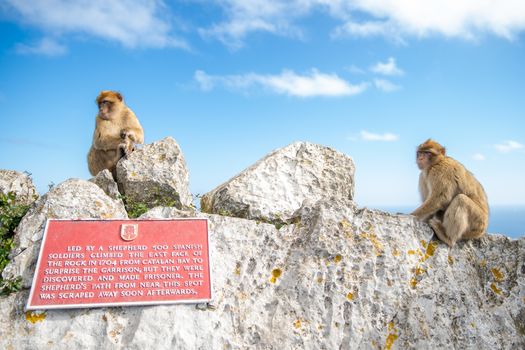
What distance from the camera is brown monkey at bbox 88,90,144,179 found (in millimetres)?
8109

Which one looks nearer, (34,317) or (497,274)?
(34,317)

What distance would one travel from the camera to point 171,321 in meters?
4.50

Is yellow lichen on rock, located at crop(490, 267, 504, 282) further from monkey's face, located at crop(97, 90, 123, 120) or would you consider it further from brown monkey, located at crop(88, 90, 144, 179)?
monkey's face, located at crop(97, 90, 123, 120)

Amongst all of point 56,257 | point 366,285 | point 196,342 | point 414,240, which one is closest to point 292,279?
point 366,285

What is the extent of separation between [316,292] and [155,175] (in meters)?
3.89

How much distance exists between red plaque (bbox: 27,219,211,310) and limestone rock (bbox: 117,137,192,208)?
→ 2.11 m

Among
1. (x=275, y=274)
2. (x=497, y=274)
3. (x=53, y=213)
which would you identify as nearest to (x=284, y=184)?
(x=275, y=274)

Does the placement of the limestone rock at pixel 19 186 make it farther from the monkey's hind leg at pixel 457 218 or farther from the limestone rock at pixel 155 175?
the monkey's hind leg at pixel 457 218

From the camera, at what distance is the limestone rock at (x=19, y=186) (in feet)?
21.8

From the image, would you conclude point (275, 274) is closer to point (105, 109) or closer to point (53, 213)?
point (53, 213)

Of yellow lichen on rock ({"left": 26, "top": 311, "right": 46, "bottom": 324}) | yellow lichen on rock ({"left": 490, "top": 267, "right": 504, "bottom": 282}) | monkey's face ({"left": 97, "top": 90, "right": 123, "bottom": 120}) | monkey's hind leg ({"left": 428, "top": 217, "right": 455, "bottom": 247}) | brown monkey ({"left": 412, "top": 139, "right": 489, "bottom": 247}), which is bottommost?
yellow lichen on rock ({"left": 26, "top": 311, "right": 46, "bottom": 324})

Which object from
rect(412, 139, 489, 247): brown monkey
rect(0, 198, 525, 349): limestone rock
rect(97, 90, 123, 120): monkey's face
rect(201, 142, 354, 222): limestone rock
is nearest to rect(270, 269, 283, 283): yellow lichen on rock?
rect(0, 198, 525, 349): limestone rock

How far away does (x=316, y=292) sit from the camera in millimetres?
Result: 4871

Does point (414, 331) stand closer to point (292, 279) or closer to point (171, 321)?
point (292, 279)
